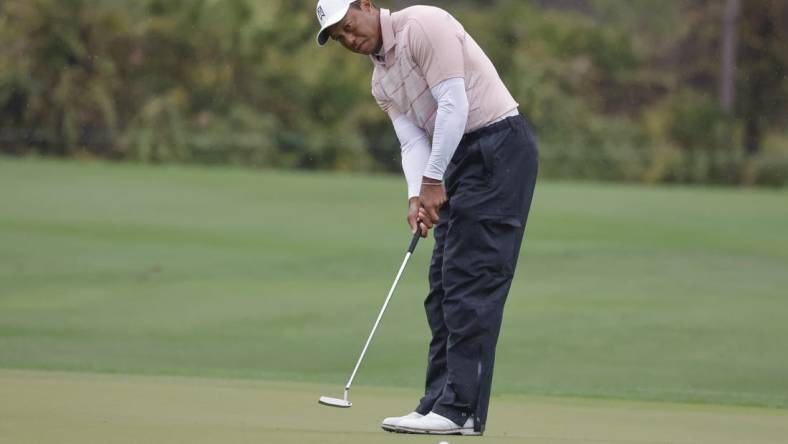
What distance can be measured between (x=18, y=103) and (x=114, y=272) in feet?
42.5

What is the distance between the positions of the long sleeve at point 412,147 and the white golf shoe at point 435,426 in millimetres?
760

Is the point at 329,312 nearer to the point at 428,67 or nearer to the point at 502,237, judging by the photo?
the point at 502,237

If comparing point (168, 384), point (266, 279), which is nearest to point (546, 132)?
point (266, 279)

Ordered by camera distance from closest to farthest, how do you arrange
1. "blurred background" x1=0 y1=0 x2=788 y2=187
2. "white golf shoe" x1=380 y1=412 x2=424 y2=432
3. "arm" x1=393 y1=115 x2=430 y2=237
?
"white golf shoe" x1=380 y1=412 x2=424 y2=432 → "arm" x1=393 y1=115 x2=430 y2=237 → "blurred background" x1=0 y1=0 x2=788 y2=187

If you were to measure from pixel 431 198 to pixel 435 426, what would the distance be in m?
0.74

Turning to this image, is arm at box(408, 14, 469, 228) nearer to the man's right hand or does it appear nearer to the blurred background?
the man's right hand

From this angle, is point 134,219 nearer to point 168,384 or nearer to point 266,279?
point 266,279

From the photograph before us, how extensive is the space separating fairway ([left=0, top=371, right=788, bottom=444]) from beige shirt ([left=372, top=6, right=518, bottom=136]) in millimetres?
1057

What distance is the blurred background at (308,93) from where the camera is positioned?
82.7 feet

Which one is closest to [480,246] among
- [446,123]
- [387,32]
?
[446,123]

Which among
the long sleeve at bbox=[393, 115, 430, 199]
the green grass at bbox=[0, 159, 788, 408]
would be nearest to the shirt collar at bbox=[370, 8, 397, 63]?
A: the long sleeve at bbox=[393, 115, 430, 199]

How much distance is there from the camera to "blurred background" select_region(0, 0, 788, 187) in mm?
25219

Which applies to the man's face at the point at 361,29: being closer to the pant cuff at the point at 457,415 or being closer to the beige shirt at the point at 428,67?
the beige shirt at the point at 428,67

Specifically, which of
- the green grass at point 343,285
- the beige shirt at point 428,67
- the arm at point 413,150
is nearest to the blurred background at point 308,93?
the green grass at point 343,285
